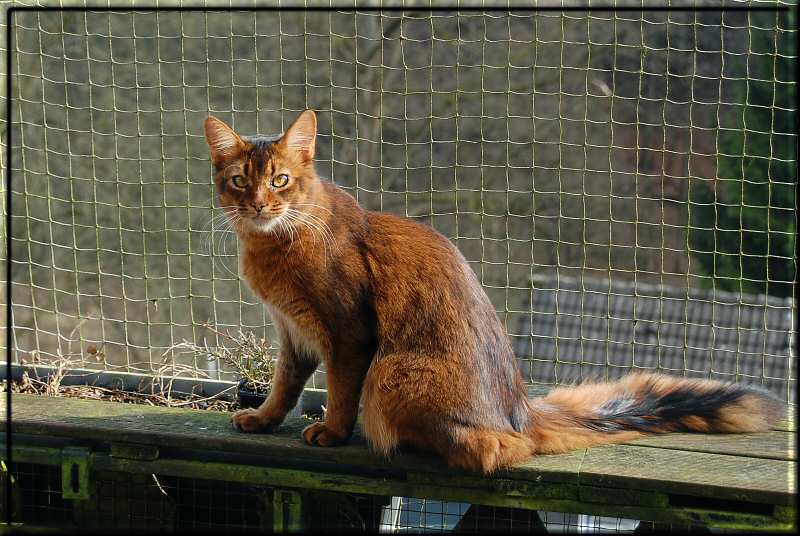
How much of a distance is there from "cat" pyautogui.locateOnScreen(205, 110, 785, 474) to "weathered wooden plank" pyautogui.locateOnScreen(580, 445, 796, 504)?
6.4 inches

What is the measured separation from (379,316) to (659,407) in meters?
1.14

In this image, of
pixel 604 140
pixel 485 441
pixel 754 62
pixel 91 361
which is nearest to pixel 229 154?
pixel 485 441

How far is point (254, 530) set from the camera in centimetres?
350

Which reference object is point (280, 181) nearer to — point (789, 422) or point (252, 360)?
point (252, 360)

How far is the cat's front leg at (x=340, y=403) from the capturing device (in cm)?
300

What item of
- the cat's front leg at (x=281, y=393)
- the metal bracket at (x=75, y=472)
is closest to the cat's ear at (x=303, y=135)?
the cat's front leg at (x=281, y=393)

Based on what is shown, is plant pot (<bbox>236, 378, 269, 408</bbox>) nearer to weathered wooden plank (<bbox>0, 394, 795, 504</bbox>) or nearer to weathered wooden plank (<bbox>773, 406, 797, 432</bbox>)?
weathered wooden plank (<bbox>0, 394, 795, 504</bbox>)

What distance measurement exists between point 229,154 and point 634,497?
177 cm

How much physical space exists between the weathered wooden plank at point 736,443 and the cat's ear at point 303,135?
5.10 feet

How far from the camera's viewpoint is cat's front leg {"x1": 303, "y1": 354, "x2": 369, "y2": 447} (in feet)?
9.84

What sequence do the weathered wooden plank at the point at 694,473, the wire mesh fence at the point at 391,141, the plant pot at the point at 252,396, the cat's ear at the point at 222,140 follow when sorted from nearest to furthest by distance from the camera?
the weathered wooden plank at the point at 694,473 → the cat's ear at the point at 222,140 → the plant pot at the point at 252,396 → the wire mesh fence at the point at 391,141

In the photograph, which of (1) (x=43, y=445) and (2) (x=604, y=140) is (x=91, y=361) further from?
(2) (x=604, y=140)

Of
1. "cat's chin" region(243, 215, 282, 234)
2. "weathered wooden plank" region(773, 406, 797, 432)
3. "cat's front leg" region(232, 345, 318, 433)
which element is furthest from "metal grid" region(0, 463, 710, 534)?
"cat's chin" region(243, 215, 282, 234)

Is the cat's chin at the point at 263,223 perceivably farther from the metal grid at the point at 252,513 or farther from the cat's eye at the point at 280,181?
the metal grid at the point at 252,513
